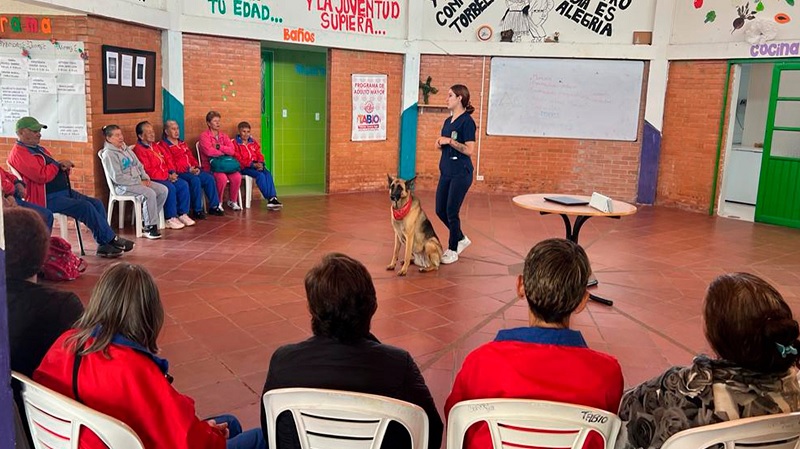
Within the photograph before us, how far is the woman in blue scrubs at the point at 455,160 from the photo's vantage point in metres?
5.87

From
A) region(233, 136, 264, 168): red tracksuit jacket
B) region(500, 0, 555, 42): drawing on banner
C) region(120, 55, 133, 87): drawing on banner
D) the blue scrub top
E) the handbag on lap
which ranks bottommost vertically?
the handbag on lap

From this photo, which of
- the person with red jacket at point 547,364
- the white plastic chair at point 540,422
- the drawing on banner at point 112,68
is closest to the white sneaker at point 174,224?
the drawing on banner at point 112,68

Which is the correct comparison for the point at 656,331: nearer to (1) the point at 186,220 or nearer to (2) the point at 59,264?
(2) the point at 59,264

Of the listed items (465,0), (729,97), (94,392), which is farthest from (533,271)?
(465,0)

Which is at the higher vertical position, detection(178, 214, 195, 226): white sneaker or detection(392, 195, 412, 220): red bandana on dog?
detection(392, 195, 412, 220): red bandana on dog

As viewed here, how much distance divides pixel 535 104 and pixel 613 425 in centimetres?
933

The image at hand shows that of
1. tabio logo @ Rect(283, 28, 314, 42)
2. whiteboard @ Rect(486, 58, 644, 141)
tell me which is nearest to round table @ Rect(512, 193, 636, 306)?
tabio logo @ Rect(283, 28, 314, 42)

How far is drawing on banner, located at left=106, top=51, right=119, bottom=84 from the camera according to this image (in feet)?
23.1

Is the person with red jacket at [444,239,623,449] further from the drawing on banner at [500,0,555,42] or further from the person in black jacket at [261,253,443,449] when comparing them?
the drawing on banner at [500,0,555,42]

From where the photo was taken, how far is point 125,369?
1808 mm

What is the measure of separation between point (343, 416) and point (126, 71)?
680cm

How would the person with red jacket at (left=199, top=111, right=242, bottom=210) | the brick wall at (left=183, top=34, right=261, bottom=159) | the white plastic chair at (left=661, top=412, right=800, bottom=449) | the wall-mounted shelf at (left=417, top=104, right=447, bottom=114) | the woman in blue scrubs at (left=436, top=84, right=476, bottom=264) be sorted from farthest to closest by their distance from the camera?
the wall-mounted shelf at (left=417, top=104, right=447, bottom=114) → the brick wall at (left=183, top=34, right=261, bottom=159) → the person with red jacket at (left=199, top=111, right=242, bottom=210) → the woman in blue scrubs at (left=436, top=84, right=476, bottom=264) → the white plastic chair at (left=661, top=412, right=800, bottom=449)

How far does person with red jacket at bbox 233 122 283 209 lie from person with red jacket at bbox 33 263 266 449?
6.80 meters

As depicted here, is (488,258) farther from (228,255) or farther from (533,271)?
(533,271)
